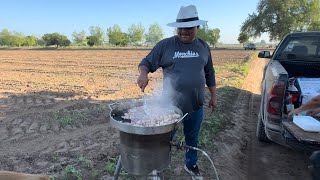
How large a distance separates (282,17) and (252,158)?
46.9m

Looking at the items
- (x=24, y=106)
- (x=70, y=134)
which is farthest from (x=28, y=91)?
(x=70, y=134)

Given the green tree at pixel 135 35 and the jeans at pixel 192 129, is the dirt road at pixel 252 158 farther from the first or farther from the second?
the green tree at pixel 135 35

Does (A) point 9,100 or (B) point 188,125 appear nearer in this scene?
(B) point 188,125

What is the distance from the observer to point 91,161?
15.3ft

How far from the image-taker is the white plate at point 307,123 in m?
3.22

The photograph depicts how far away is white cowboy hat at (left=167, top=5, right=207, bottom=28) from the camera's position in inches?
133

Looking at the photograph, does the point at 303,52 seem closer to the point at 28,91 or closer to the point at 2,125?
the point at 2,125

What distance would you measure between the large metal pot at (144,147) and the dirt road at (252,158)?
6.28 ft

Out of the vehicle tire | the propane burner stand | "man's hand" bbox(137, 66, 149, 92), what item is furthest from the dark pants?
the vehicle tire

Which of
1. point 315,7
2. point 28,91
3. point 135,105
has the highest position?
point 315,7

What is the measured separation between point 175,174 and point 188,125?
2.90ft

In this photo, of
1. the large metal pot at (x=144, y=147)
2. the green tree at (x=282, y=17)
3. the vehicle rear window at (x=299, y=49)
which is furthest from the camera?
the green tree at (x=282, y=17)

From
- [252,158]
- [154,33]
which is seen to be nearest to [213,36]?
[154,33]

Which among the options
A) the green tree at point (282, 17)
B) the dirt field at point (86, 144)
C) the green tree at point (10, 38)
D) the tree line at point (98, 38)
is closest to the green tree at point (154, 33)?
the tree line at point (98, 38)
